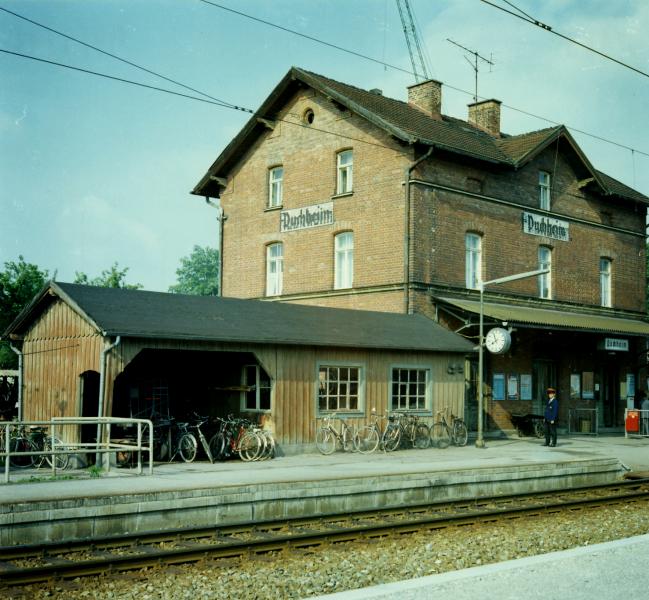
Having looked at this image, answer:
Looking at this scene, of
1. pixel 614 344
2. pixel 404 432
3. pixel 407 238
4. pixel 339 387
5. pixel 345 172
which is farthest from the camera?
pixel 614 344

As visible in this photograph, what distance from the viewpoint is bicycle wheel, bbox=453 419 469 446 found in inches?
859

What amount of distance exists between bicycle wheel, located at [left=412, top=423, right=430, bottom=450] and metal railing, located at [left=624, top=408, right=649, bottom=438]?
339 inches

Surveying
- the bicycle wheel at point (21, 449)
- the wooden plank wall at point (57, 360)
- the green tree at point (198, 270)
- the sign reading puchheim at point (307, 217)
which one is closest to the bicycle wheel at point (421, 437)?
the sign reading puchheim at point (307, 217)

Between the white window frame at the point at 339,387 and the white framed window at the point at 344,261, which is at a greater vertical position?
the white framed window at the point at 344,261

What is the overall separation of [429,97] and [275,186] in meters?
5.96

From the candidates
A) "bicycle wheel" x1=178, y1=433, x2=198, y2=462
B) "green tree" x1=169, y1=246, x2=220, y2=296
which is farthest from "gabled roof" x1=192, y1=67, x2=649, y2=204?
"green tree" x1=169, y1=246, x2=220, y2=296

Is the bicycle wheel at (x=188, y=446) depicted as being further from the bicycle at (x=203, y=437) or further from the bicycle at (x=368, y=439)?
the bicycle at (x=368, y=439)

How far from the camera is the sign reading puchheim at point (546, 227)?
91.7ft

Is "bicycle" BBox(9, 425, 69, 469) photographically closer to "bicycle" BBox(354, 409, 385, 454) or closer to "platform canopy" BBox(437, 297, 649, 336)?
"bicycle" BBox(354, 409, 385, 454)

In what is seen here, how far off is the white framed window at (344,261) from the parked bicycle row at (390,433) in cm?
603

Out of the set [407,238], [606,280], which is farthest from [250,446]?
[606,280]

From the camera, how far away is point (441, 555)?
10.0 metres

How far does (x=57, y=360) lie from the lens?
57.5ft

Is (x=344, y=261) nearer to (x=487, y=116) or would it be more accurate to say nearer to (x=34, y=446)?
(x=487, y=116)
